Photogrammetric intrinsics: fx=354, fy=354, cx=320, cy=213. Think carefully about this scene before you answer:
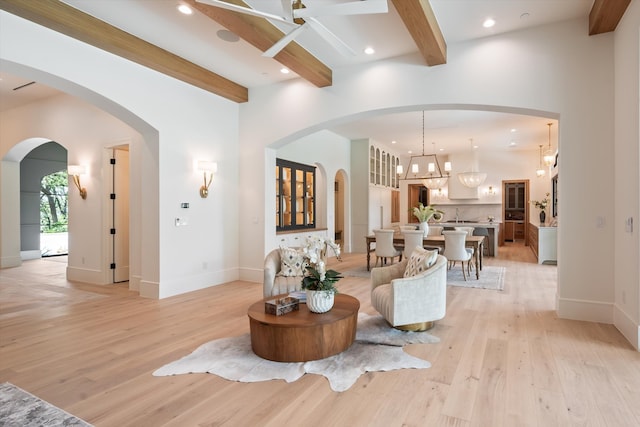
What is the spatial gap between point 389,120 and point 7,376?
7716 millimetres

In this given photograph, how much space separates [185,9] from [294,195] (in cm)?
491

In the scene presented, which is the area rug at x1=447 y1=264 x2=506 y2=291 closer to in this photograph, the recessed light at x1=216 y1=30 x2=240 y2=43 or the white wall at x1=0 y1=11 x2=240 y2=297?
the white wall at x1=0 y1=11 x2=240 y2=297

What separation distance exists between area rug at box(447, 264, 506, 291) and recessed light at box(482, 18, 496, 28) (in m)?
3.75

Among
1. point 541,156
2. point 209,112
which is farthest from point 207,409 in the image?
point 541,156

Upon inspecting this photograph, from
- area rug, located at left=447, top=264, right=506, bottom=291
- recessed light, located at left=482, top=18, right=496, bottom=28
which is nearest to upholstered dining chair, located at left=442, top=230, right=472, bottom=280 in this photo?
area rug, located at left=447, top=264, right=506, bottom=291

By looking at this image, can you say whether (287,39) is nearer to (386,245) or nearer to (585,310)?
(585,310)

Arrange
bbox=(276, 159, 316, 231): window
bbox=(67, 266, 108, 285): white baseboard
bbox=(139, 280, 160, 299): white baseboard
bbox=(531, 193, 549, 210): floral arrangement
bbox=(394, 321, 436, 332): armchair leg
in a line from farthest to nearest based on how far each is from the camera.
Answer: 1. bbox=(531, 193, 549, 210): floral arrangement
2. bbox=(276, 159, 316, 231): window
3. bbox=(67, 266, 108, 285): white baseboard
4. bbox=(139, 280, 160, 299): white baseboard
5. bbox=(394, 321, 436, 332): armchair leg

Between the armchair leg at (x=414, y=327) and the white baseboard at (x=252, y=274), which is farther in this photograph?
the white baseboard at (x=252, y=274)

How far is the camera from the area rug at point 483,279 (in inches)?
228

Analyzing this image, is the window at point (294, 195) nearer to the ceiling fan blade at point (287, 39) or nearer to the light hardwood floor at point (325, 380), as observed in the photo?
the light hardwood floor at point (325, 380)

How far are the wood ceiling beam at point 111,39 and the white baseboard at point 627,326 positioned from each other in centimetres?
602

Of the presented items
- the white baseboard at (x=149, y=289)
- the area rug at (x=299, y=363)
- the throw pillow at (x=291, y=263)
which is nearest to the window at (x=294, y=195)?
the white baseboard at (x=149, y=289)

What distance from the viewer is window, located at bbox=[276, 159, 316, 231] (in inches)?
309

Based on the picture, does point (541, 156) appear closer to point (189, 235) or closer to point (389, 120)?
point (389, 120)
